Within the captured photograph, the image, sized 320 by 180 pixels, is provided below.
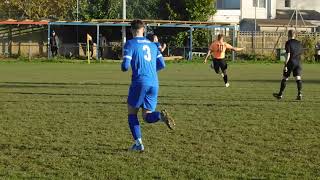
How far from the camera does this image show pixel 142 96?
8703 mm

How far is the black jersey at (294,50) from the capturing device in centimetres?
1609

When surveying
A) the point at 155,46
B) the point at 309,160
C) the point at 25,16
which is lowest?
the point at 309,160

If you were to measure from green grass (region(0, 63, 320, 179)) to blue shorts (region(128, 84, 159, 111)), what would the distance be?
640mm

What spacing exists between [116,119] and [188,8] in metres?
42.9

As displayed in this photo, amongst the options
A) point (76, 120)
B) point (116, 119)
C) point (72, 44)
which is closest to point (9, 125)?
point (76, 120)

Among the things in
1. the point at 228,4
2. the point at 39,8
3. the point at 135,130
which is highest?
the point at 228,4

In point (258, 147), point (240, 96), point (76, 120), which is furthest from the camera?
point (240, 96)

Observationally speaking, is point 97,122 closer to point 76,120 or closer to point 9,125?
point 76,120

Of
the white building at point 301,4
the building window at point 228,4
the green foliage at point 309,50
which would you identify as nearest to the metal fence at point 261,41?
the green foliage at point 309,50

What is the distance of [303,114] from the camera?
12.8 meters

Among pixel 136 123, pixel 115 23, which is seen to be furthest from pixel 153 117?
pixel 115 23

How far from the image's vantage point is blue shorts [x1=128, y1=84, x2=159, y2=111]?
8.66 meters

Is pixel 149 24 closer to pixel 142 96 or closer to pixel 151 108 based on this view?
pixel 151 108

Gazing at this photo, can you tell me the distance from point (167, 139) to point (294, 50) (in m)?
7.50
